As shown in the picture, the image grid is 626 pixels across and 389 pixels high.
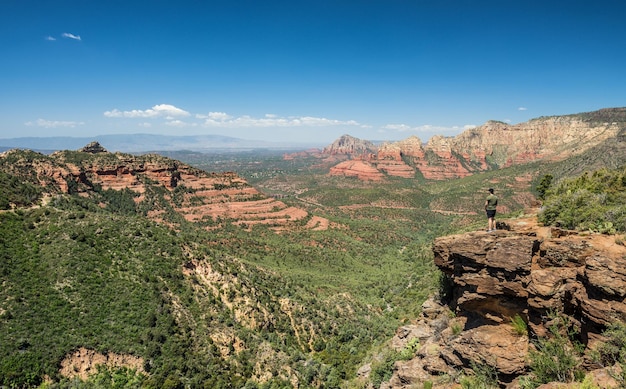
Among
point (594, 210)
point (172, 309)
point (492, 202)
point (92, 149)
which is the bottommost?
point (172, 309)

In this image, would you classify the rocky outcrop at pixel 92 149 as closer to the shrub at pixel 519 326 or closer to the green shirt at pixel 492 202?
the green shirt at pixel 492 202

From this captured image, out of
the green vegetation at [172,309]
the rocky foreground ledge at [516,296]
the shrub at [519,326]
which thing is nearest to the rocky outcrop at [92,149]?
the green vegetation at [172,309]

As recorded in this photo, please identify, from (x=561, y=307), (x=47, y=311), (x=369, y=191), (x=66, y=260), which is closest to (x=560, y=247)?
(x=561, y=307)

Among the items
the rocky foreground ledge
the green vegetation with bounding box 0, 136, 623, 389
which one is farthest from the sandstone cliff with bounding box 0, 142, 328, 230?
the rocky foreground ledge

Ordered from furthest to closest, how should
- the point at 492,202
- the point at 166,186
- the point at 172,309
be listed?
1. the point at 166,186
2. the point at 172,309
3. the point at 492,202

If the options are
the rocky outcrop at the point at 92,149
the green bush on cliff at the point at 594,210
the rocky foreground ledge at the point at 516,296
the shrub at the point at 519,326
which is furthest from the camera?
the rocky outcrop at the point at 92,149

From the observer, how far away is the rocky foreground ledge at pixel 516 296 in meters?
14.1

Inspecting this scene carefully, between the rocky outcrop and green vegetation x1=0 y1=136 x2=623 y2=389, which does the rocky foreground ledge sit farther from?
the rocky outcrop

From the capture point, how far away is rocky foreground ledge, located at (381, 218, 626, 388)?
14.1 meters

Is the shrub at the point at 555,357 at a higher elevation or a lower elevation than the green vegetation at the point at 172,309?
higher

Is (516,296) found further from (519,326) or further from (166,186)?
(166,186)

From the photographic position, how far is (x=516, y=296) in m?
17.8

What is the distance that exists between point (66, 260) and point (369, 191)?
168 m


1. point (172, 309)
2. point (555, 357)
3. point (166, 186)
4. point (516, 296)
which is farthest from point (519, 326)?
point (166, 186)
